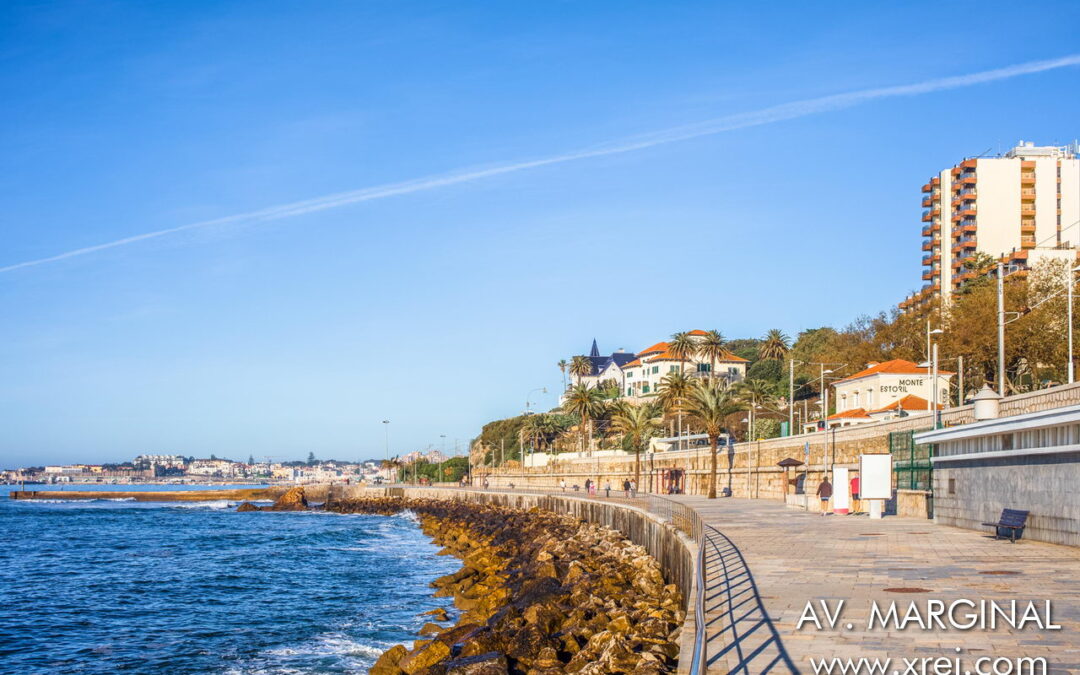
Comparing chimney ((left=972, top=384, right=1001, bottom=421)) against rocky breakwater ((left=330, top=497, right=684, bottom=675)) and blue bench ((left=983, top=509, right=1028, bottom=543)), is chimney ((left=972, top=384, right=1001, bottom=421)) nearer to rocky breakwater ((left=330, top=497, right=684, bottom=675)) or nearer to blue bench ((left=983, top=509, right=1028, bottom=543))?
blue bench ((left=983, top=509, right=1028, bottom=543))

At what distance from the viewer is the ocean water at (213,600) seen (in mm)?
22312

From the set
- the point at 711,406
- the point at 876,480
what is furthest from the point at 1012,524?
the point at 711,406

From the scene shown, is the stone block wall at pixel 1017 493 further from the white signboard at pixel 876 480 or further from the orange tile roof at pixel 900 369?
the orange tile roof at pixel 900 369

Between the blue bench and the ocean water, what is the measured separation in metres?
13.9

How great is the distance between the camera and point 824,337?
4601 inches

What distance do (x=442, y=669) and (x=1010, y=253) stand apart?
93.6 m

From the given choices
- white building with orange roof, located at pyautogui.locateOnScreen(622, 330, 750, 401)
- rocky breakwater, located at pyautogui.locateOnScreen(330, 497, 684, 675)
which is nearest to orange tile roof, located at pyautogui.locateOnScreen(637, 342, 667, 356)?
white building with orange roof, located at pyautogui.locateOnScreen(622, 330, 750, 401)

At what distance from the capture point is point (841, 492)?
31.5 metres

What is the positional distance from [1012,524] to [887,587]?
8770 millimetres

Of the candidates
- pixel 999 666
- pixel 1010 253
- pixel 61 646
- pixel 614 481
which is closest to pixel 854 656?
pixel 999 666

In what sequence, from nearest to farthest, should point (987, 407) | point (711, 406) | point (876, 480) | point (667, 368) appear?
point (987, 407) → point (876, 480) → point (711, 406) → point (667, 368)

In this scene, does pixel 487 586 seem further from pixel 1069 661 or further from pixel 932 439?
pixel 1069 661

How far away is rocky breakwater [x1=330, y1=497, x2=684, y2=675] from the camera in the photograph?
14273mm

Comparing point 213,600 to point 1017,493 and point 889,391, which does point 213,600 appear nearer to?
point 1017,493
